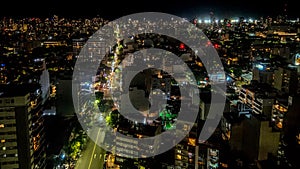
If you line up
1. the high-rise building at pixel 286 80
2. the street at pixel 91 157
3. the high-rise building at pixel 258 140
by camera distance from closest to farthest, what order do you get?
the high-rise building at pixel 258 140 < the street at pixel 91 157 < the high-rise building at pixel 286 80

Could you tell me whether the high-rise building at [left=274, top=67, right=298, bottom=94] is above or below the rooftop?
below

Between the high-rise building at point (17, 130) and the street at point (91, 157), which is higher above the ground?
the high-rise building at point (17, 130)

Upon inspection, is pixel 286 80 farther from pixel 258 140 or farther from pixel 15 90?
pixel 15 90

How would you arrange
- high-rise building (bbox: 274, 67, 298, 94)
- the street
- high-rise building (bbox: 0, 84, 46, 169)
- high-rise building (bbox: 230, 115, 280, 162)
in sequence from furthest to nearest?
high-rise building (bbox: 274, 67, 298, 94), the street, high-rise building (bbox: 230, 115, 280, 162), high-rise building (bbox: 0, 84, 46, 169)

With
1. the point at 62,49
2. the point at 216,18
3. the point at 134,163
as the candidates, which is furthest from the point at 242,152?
the point at 216,18

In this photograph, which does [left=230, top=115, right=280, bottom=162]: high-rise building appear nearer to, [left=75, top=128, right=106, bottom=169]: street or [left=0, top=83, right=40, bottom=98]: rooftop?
[left=75, top=128, right=106, bottom=169]: street

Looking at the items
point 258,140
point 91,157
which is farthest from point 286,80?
point 91,157

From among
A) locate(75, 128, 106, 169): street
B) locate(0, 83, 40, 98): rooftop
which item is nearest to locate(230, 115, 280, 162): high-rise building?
locate(75, 128, 106, 169): street

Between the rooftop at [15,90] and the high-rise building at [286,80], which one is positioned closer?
the rooftop at [15,90]

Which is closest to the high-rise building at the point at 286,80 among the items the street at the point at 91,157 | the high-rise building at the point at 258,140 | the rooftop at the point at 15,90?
the high-rise building at the point at 258,140

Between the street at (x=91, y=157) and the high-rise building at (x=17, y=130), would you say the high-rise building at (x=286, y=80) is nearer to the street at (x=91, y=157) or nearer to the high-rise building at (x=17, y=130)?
the street at (x=91, y=157)

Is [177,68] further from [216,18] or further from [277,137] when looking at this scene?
[216,18]
